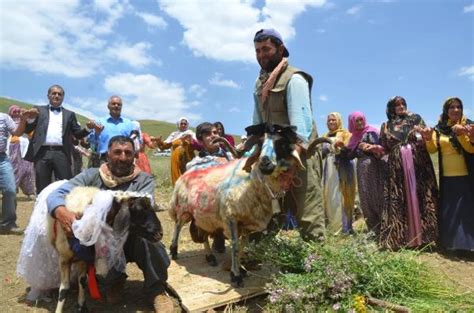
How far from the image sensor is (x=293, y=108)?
431 cm

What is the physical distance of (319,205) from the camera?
14.9ft

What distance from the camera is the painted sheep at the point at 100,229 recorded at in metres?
3.91

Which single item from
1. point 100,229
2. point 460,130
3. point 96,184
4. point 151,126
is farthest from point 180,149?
point 151,126

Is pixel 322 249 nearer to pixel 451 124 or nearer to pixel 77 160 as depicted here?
pixel 451 124

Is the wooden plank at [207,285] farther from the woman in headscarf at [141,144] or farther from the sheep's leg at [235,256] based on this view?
the woman in headscarf at [141,144]

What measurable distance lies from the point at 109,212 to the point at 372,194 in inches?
182

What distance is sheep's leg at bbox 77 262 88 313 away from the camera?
4.27 m

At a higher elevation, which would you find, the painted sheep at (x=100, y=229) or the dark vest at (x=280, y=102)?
the dark vest at (x=280, y=102)

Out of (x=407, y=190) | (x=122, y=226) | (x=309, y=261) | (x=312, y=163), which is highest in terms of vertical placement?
(x=312, y=163)

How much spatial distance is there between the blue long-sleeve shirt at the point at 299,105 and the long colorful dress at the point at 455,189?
9.82 ft

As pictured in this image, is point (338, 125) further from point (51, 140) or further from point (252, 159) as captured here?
point (51, 140)

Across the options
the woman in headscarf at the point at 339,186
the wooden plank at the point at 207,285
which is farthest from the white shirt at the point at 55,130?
the woman in headscarf at the point at 339,186

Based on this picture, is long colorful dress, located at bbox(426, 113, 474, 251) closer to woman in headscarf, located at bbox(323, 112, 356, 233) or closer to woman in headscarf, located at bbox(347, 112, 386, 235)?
woman in headscarf, located at bbox(347, 112, 386, 235)

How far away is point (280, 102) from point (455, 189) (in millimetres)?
3532
